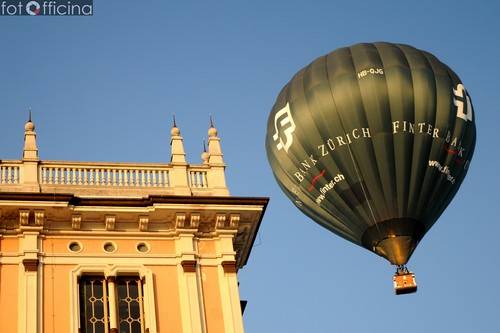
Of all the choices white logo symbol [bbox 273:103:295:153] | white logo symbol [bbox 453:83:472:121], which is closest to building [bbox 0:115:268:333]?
white logo symbol [bbox 273:103:295:153]

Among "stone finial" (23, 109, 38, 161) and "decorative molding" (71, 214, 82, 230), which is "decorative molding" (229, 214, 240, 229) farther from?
"stone finial" (23, 109, 38, 161)

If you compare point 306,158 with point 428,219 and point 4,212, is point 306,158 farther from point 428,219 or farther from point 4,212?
point 4,212

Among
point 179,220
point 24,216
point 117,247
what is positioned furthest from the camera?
point 179,220

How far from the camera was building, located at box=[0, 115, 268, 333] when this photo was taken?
2128cm

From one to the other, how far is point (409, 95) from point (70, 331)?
31.8ft

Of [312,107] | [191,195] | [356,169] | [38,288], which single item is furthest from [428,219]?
[38,288]

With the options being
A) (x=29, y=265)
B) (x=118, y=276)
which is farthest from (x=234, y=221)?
(x=29, y=265)

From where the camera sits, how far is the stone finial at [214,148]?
24453 mm

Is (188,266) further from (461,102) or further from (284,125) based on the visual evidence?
(461,102)

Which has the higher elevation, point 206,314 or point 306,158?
point 306,158

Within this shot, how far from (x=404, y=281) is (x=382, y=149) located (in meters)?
3.19

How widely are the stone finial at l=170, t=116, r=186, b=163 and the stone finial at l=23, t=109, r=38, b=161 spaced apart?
11.1ft

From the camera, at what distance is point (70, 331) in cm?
2078

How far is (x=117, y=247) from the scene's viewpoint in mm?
22484
